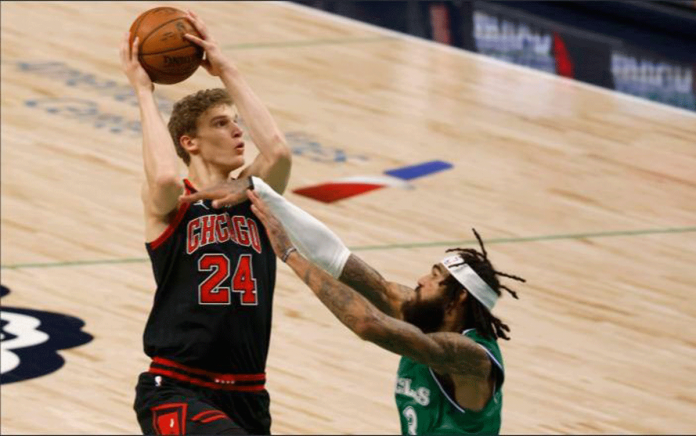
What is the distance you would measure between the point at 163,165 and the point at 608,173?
24.1ft

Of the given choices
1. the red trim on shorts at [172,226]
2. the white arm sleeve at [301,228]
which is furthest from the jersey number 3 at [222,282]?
the white arm sleeve at [301,228]

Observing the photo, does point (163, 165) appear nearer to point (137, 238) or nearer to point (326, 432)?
point (326, 432)

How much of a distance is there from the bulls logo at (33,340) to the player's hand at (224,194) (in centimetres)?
334

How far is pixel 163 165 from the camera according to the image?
611cm

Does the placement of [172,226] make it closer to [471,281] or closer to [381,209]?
[471,281]

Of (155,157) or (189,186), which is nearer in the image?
(155,157)

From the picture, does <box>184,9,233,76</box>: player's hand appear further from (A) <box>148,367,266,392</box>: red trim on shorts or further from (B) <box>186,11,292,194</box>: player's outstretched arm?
(A) <box>148,367,266,392</box>: red trim on shorts

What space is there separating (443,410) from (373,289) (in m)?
0.56

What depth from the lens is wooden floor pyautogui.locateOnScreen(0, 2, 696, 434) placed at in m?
9.12

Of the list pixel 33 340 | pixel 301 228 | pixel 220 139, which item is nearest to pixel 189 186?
pixel 220 139

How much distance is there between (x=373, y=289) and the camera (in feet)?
20.2

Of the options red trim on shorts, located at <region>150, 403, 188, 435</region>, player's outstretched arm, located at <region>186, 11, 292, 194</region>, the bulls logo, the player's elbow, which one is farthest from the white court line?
the player's elbow

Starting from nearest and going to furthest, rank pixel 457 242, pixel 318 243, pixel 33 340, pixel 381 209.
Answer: pixel 318 243 < pixel 33 340 < pixel 457 242 < pixel 381 209

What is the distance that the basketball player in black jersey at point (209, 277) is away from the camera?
629 centimetres
